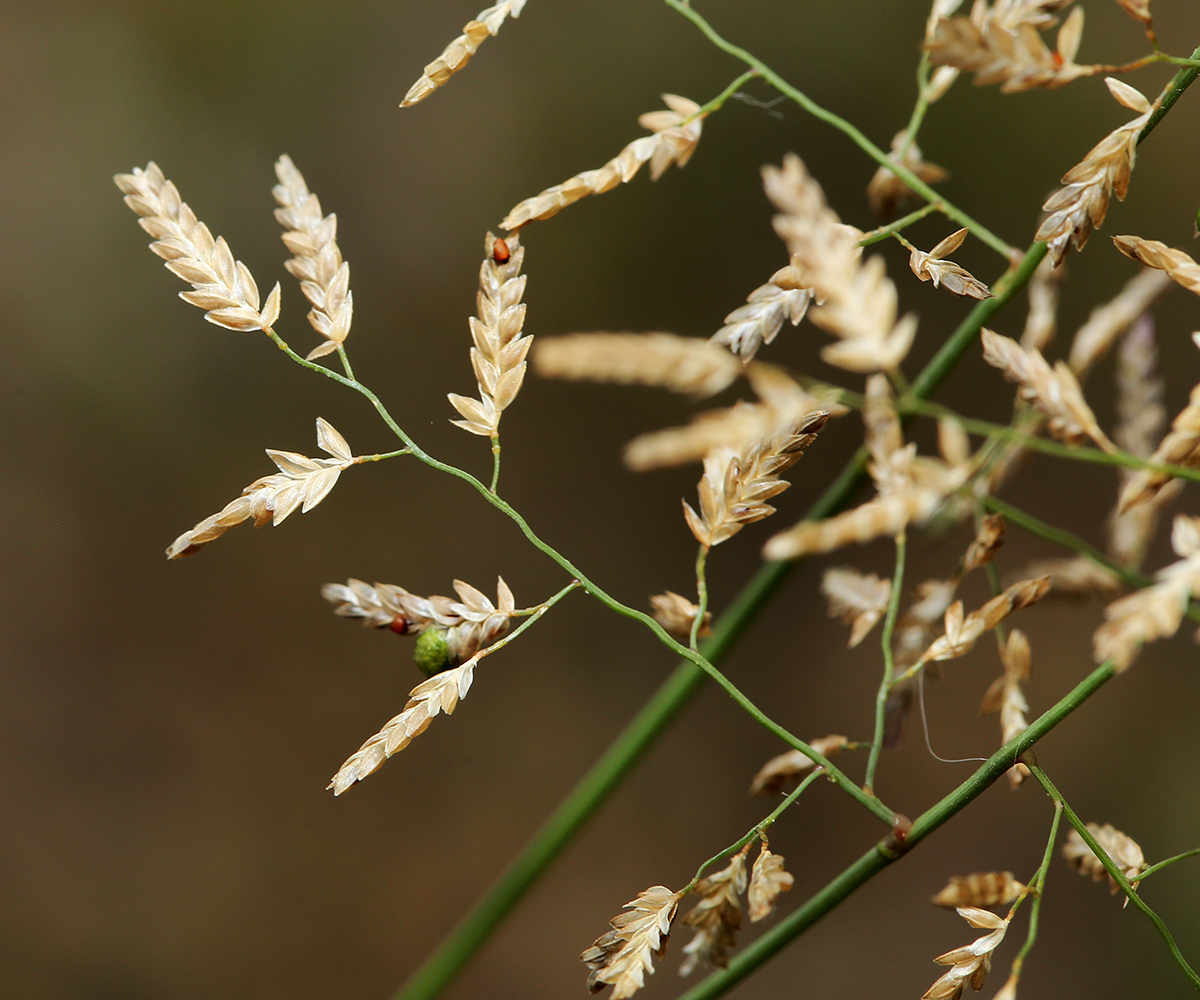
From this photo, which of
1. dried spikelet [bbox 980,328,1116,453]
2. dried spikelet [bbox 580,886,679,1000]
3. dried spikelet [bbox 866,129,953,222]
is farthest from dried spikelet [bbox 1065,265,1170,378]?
dried spikelet [bbox 580,886,679,1000]

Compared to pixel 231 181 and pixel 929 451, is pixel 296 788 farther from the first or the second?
pixel 929 451

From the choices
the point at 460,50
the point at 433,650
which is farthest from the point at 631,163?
the point at 433,650

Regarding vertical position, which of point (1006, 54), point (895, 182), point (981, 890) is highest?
point (1006, 54)

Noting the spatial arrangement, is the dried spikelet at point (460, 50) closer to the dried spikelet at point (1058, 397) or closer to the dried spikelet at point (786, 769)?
the dried spikelet at point (1058, 397)

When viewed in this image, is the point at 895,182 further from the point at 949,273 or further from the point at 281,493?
the point at 281,493

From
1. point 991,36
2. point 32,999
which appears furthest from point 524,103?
point 32,999

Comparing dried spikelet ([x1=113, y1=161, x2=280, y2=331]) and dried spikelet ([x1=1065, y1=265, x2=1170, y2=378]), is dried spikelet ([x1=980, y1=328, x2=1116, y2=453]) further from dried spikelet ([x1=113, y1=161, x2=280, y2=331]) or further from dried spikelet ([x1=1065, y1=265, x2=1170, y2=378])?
dried spikelet ([x1=113, y1=161, x2=280, y2=331])

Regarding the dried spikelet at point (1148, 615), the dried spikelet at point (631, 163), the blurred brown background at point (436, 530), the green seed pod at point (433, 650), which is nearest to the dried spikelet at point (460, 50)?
the dried spikelet at point (631, 163)
